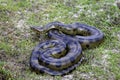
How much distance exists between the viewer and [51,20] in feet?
33.1

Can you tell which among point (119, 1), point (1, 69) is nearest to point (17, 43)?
point (1, 69)

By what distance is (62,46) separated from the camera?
27.7ft

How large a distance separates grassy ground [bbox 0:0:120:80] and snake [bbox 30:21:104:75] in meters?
0.18

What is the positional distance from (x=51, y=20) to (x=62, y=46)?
185cm

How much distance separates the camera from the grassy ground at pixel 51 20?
7.64 m

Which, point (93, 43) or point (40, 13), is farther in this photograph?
point (40, 13)

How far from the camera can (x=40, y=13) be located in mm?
10430

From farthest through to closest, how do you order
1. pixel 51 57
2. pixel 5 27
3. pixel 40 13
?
pixel 40 13 < pixel 5 27 < pixel 51 57

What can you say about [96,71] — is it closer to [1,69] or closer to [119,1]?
[1,69]

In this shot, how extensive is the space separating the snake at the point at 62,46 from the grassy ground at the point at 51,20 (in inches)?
7.1

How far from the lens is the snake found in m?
7.69

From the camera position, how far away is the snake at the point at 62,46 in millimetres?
7689

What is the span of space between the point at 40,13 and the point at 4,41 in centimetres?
199

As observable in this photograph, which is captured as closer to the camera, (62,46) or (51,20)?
(62,46)
